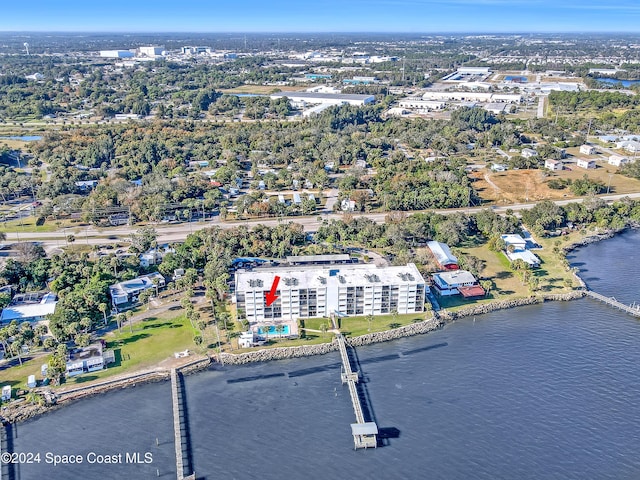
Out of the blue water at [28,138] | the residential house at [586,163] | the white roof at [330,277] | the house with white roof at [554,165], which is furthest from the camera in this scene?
the blue water at [28,138]

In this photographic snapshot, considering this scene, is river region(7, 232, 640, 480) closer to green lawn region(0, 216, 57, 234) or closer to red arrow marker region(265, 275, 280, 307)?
red arrow marker region(265, 275, 280, 307)

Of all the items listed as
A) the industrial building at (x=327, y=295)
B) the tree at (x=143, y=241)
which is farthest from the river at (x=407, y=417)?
the tree at (x=143, y=241)

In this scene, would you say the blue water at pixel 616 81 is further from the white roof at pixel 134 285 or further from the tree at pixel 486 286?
the white roof at pixel 134 285

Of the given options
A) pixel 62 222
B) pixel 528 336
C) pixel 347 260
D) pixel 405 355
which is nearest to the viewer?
pixel 405 355

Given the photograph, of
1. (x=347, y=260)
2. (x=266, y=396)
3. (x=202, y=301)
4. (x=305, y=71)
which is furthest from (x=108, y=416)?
(x=305, y=71)

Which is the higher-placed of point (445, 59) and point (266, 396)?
point (445, 59)

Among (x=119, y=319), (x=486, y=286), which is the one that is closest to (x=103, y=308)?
(x=119, y=319)

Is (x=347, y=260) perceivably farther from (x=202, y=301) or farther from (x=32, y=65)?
(x=32, y=65)
